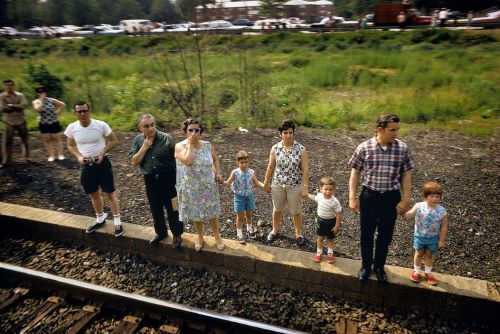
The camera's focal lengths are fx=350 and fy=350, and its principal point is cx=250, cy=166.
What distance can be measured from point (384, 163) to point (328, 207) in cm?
89

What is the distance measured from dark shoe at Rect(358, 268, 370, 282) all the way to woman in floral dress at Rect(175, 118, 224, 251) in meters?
1.98

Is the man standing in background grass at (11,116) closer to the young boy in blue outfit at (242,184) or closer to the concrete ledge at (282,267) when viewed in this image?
the concrete ledge at (282,267)

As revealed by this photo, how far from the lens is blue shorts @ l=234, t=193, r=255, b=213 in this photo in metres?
5.07

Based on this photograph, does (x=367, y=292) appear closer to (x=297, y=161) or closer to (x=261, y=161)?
(x=297, y=161)

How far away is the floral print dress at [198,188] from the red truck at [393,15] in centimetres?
3338

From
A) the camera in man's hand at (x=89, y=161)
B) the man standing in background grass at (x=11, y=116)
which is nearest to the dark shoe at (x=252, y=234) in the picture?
the camera in man's hand at (x=89, y=161)

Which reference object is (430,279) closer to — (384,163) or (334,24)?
(384,163)

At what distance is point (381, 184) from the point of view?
3.92 m

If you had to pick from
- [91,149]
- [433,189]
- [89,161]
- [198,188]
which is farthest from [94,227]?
[433,189]

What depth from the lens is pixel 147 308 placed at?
423cm

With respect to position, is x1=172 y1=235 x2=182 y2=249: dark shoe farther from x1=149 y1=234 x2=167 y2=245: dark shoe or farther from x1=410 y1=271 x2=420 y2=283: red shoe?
x1=410 y1=271 x2=420 y2=283: red shoe

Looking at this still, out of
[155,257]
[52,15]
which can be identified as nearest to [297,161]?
[155,257]

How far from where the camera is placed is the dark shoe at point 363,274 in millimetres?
4168

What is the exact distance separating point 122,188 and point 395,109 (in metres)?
8.99
